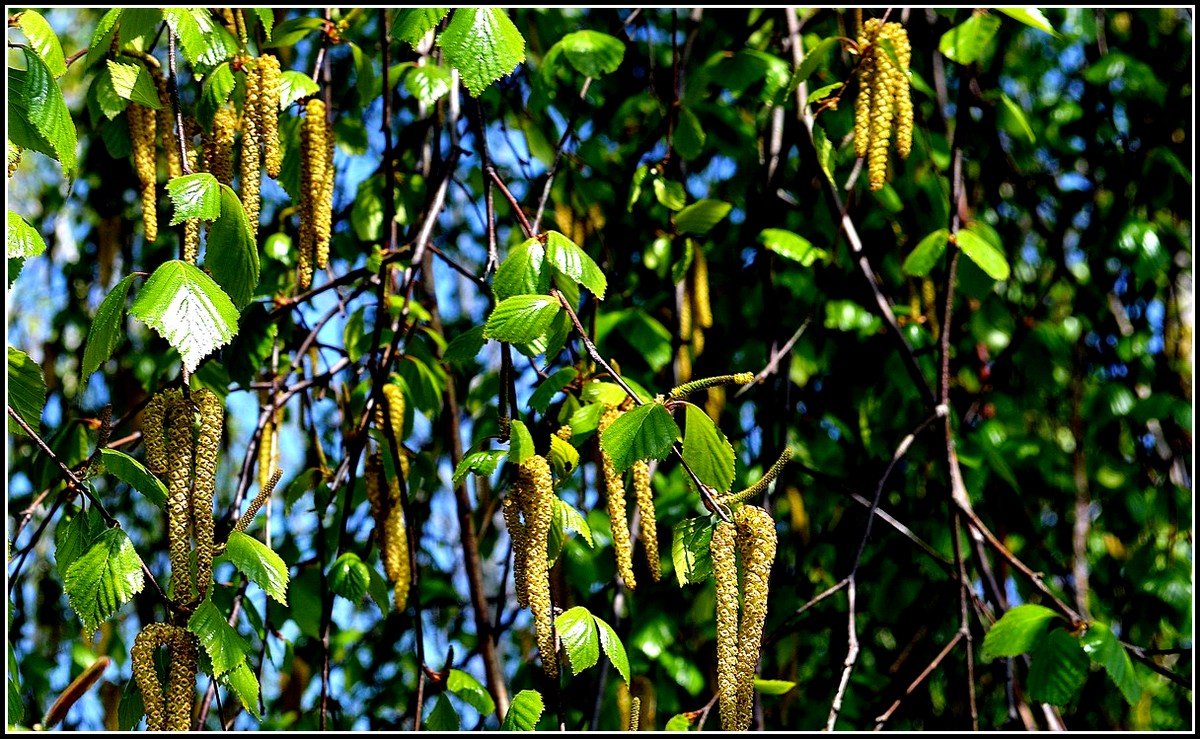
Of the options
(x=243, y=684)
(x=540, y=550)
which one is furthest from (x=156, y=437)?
(x=540, y=550)

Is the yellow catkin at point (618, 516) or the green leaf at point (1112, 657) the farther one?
the green leaf at point (1112, 657)

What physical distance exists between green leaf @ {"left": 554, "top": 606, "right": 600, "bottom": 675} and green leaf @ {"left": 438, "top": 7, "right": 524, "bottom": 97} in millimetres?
516

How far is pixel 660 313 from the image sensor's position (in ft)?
7.79

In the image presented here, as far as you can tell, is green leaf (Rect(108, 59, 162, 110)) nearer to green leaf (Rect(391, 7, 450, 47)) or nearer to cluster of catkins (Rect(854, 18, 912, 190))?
green leaf (Rect(391, 7, 450, 47))

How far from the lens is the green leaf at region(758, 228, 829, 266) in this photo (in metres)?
1.96

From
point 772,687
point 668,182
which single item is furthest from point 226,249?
point 772,687

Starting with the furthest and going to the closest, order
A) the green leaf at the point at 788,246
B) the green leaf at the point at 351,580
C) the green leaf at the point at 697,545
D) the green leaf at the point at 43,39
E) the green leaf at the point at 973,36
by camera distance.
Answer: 1. the green leaf at the point at 788,246
2. the green leaf at the point at 973,36
3. the green leaf at the point at 351,580
4. the green leaf at the point at 43,39
5. the green leaf at the point at 697,545

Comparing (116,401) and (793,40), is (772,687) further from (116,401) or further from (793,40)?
(116,401)

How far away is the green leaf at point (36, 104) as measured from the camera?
103 cm

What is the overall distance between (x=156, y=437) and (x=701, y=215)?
0.99 meters

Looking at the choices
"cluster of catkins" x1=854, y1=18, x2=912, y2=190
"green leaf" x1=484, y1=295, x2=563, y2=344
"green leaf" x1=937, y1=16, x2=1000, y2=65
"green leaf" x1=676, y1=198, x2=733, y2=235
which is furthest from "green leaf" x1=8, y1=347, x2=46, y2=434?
"green leaf" x1=937, y1=16, x2=1000, y2=65

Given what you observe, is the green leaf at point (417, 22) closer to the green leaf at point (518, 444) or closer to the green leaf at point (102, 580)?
the green leaf at point (518, 444)

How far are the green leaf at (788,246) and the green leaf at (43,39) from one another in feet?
3.70

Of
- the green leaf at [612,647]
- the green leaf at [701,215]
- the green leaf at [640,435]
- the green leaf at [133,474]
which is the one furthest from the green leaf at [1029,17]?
the green leaf at [133,474]
